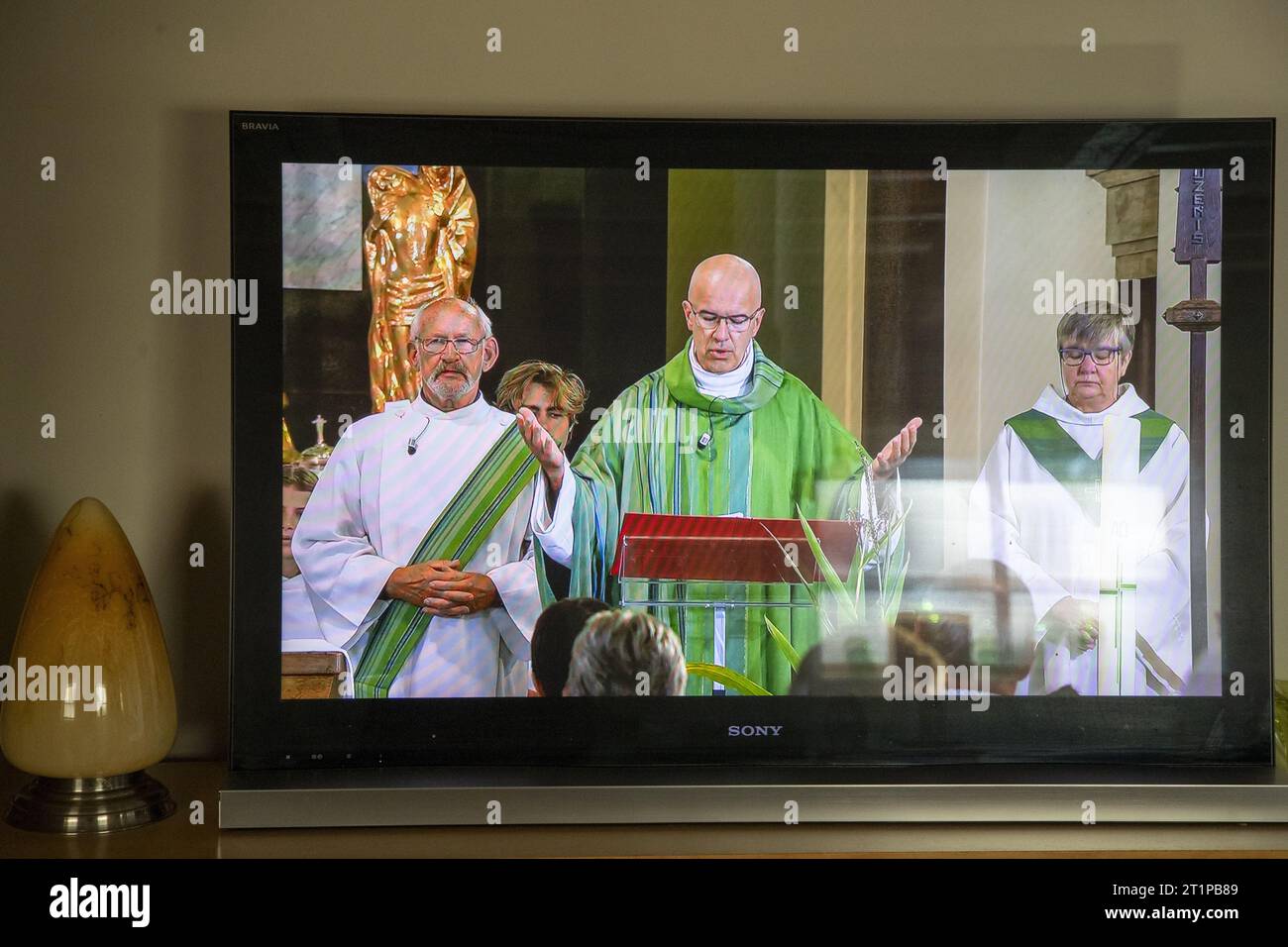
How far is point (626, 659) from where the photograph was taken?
191 centimetres

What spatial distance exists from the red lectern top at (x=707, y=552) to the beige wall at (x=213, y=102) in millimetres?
778

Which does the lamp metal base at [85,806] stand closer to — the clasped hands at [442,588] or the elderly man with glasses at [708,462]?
the clasped hands at [442,588]

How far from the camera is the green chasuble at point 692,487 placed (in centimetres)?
191

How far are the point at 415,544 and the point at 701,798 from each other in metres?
0.64

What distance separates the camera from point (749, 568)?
1913 millimetres

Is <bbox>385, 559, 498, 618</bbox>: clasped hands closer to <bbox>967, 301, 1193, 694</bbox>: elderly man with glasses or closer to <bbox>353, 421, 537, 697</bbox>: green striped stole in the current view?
<bbox>353, 421, 537, 697</bbox>: green striped stole

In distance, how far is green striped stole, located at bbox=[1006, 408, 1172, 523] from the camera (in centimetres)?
193

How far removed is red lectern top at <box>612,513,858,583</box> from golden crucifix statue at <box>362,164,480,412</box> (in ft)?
1.52

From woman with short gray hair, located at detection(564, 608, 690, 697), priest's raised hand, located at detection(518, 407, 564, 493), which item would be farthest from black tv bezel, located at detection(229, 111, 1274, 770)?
priest's raised hand, located at detection(518, 407, 564, 493)

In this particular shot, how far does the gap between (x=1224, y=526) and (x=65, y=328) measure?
213 centimetres

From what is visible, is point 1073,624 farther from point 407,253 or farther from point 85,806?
point 85,806

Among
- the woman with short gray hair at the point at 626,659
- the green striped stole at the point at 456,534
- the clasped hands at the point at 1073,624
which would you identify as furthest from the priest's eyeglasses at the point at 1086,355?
the green striped stole at the point at 456,534

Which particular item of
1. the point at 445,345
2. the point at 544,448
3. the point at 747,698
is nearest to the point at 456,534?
the point at 544,448
